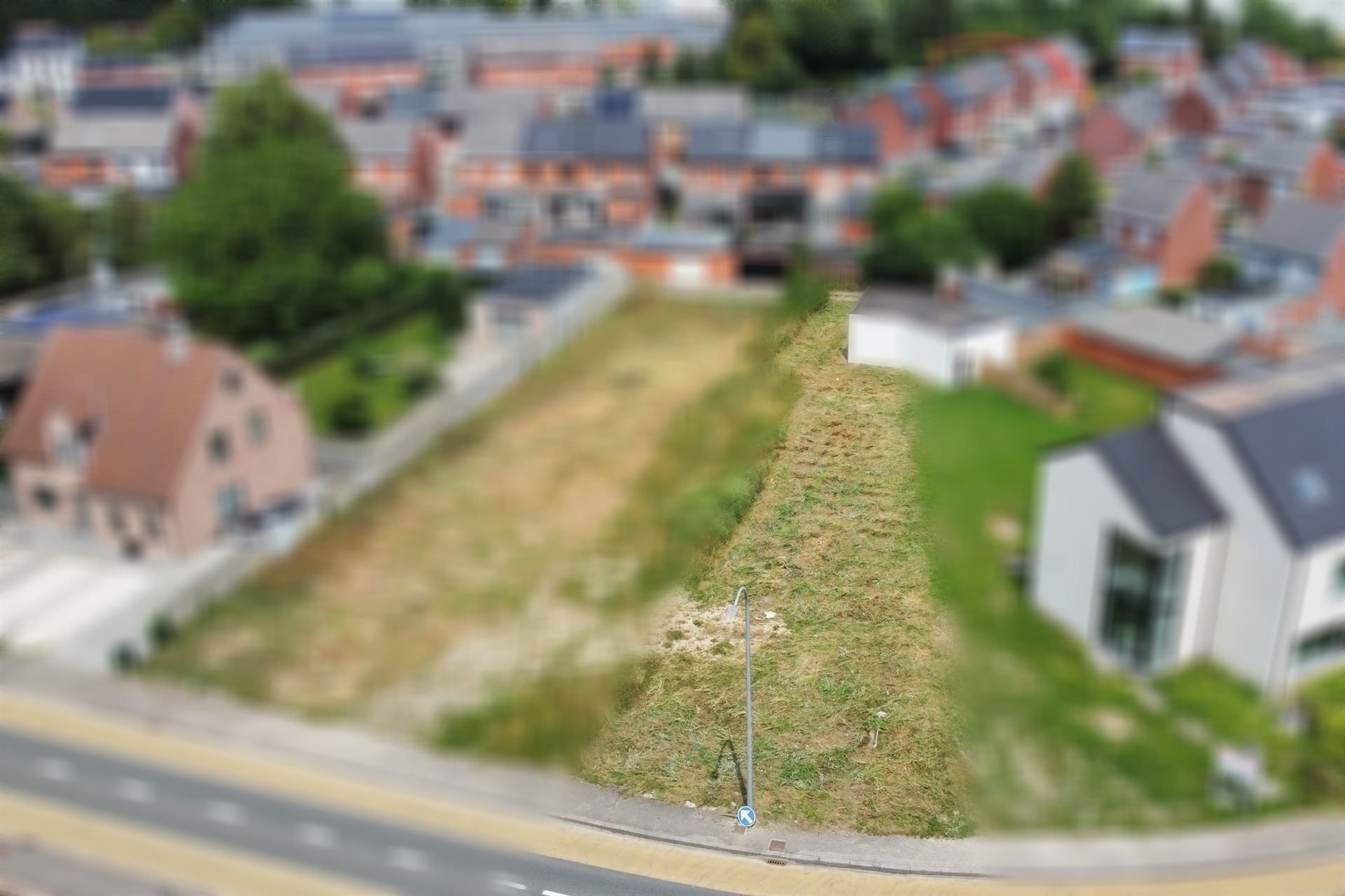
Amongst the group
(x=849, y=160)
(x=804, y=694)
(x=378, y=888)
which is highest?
(x=849, y=160)

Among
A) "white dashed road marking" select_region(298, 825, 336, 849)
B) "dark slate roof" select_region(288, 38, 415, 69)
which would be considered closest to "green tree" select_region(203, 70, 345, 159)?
"dark slate roof" select_region(288, 38, 415, 69)

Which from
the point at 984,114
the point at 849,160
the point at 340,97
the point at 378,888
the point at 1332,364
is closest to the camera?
the point at 378,888

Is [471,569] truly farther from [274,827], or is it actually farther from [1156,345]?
[1156,345]

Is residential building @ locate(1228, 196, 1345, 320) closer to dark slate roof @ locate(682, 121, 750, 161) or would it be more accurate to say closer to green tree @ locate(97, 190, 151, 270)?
dark slate roof @ locate(682, 121, 750, 161)

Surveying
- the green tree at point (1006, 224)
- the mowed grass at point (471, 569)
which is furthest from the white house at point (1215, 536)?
the green tree at point (1006, 224)

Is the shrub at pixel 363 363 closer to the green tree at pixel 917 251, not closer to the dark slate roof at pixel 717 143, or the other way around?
the green tree at pixel 917 251

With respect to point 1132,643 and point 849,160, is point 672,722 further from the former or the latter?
point 849,160

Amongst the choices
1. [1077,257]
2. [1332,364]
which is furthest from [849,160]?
[1332,364]

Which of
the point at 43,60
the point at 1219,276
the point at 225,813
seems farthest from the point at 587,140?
the point at 43,60
